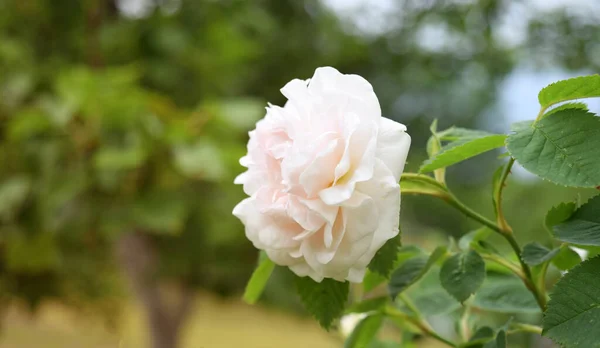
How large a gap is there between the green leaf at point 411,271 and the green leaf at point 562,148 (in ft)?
0.17

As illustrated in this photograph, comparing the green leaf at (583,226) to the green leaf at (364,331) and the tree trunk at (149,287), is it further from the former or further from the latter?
the tree trunk at (149,287)

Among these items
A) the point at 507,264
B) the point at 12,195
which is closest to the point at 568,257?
the point at 507,264

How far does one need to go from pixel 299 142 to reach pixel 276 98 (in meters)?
1.12

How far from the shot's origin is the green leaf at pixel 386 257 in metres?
0.16

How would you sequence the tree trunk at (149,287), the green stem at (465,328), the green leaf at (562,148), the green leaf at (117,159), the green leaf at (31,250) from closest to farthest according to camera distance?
the green leaf at (562,148) < the green stem at (465,328) < the green leaf at (117,159) < the green leaf at (31,250) < the tree trunk at (149,287)

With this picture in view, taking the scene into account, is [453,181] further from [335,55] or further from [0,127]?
[0,127]

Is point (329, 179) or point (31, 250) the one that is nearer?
point (329, 179)

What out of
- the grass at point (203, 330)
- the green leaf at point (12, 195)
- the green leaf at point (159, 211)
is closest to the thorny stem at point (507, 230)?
the green leaf at point (159, 211)

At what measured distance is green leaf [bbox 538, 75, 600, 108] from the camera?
14 centimetres

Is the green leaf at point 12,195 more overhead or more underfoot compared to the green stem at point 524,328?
more underfoot

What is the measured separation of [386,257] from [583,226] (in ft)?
0.17

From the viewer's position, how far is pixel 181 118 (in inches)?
27.0

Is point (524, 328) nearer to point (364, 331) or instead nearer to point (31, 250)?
point (364, 331)

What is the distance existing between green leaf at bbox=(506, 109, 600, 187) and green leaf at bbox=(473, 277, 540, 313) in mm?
87
